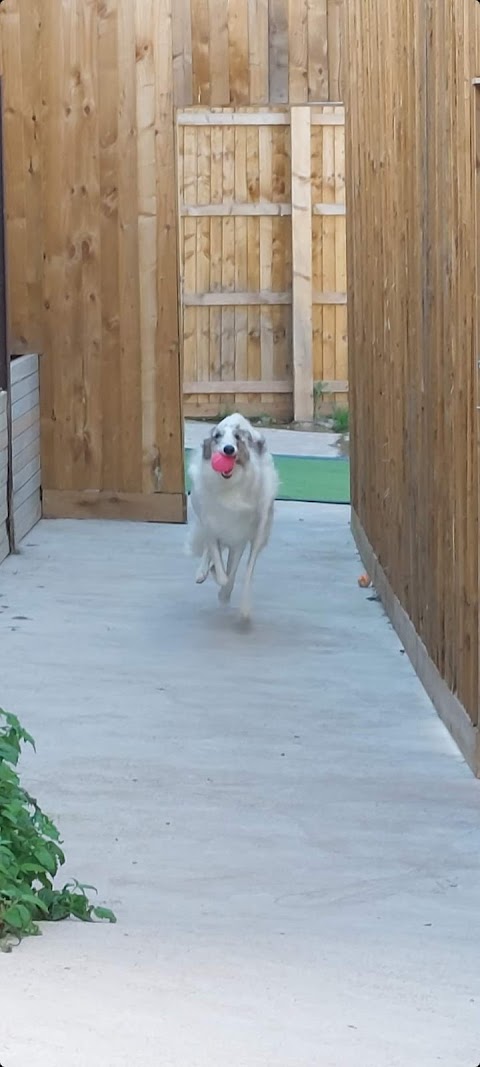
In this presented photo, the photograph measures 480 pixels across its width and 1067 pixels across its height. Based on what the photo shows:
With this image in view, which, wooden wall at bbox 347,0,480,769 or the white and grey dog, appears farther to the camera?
the white and grey dog

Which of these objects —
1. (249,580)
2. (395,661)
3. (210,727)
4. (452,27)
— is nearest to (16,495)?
(249,580)

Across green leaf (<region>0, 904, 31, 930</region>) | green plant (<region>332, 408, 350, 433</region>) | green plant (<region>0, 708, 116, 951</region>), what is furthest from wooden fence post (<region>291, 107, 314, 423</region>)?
green leaf (<region>0, 904, 31, 930</region>)

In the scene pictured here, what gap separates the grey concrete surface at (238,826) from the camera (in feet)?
11.1

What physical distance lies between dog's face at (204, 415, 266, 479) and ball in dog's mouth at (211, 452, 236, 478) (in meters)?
0.01

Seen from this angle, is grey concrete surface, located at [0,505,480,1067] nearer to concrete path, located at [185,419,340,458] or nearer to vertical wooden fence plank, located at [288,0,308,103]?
vertical wooden fence plank, located at [288,0,308,103]

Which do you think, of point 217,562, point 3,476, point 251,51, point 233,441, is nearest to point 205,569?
point 217,562

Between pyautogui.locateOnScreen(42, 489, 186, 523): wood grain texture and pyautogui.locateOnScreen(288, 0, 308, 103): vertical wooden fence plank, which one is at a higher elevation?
pyautogui.locateOnScreen(288, 0, 308, 103): vertical wooden fence plank

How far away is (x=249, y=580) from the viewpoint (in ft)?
29.3

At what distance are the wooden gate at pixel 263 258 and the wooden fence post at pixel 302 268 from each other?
0.03 ft

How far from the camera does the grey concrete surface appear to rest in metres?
3.37

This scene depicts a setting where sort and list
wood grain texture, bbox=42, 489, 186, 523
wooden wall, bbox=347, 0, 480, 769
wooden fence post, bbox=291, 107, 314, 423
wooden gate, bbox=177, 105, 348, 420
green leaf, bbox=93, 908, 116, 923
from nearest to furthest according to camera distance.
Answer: green leaf, bbox=93, 908, 116, 923 < wooden wall, bbox=347, 0, 480, 769 < wood grain texture, bbox=42, 489, 186, 523 < wooden fence post, bbox=291, 107, 314, 423 < wooden gate, bbox=177, 105, 348, 420

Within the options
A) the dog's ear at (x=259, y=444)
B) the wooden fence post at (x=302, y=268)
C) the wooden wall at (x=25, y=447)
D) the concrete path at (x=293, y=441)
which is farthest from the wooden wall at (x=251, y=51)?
the wooden fence post at (x=302, y=268)

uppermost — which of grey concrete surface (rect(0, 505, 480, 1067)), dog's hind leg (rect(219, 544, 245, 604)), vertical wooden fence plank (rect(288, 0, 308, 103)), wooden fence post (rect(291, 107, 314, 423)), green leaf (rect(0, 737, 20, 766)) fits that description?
vertical wooden fence plank (rect(288, 0, 308, 103))

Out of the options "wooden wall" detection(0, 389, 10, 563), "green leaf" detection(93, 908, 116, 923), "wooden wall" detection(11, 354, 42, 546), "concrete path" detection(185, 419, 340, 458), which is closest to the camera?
"green leaf" detection(93, 908, 116, 923)
